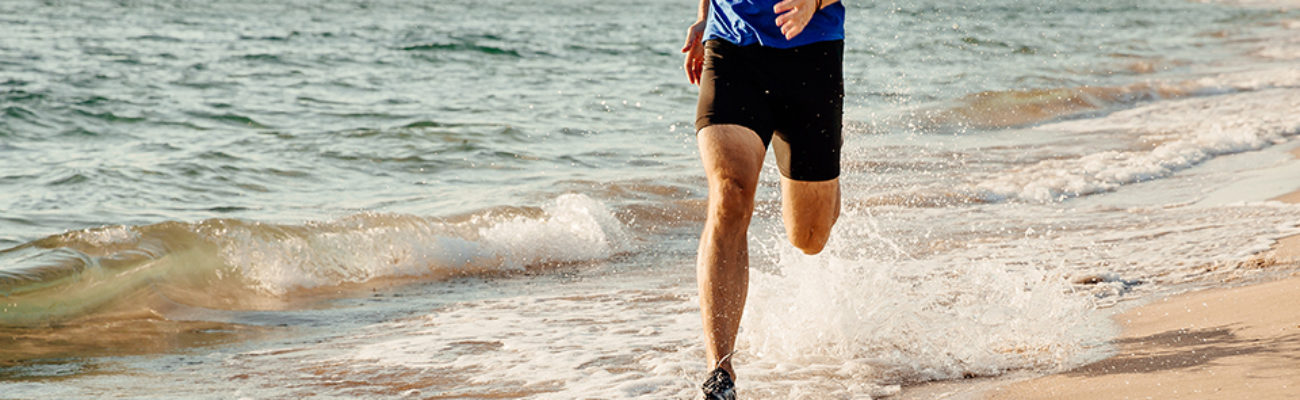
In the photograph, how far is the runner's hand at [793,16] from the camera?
3.38 metres

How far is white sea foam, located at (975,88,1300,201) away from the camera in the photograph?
8398 millimetres

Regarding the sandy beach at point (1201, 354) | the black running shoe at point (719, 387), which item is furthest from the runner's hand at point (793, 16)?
the sandy beach at point (1201, 354)

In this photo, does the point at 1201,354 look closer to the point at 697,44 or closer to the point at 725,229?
the point at 725,229

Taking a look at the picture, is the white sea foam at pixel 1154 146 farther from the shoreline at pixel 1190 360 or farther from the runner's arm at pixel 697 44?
the runner's arm at pixel 697 44

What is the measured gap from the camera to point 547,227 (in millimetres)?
7258

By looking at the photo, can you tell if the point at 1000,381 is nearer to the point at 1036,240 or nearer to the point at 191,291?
the point at 1036,240

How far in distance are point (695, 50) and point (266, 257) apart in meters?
3.46

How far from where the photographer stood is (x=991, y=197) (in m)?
8.22

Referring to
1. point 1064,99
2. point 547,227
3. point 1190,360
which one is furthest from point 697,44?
point 1064,99

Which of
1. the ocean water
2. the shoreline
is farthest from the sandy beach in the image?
the ocean water

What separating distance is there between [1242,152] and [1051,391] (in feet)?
23.9

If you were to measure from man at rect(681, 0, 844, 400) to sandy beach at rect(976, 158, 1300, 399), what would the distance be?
848mm

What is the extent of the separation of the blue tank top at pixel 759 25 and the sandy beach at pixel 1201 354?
1.25 metres

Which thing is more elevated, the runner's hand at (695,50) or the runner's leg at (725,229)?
the runner's hand at (695,50)
